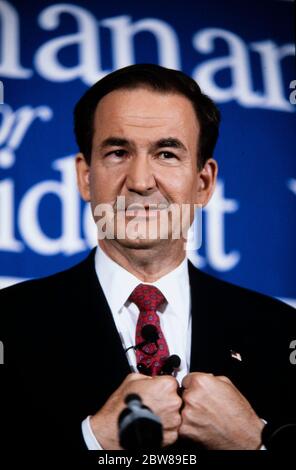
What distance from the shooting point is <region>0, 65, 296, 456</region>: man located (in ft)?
6.79

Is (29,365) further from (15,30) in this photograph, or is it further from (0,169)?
(15,30)

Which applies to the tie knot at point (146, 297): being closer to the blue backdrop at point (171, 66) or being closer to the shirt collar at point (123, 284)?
the shirt collar at point (123, 284)

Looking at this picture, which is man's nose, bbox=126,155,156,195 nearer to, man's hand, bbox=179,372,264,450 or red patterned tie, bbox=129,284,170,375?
red patterned tie, bbox=129,284,170,375

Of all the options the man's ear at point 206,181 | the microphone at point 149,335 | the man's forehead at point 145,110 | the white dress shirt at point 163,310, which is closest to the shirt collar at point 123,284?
the white dress shirt at point 163,310

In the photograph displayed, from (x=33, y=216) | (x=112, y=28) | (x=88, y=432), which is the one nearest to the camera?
(x=88, y=432)

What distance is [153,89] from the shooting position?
247cm

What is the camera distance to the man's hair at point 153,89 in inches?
98.2

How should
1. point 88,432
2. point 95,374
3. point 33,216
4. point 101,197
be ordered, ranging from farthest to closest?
1. point 33,216
2. point 101,197
3. point 95,374
4. point 88,432

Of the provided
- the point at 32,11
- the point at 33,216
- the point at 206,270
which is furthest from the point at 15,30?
the point at 206,270

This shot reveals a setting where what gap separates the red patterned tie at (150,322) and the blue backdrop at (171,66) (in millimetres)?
397

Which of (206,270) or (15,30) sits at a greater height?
(15,30)

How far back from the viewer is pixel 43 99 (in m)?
2.71

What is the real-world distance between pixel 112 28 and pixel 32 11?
29 cm
